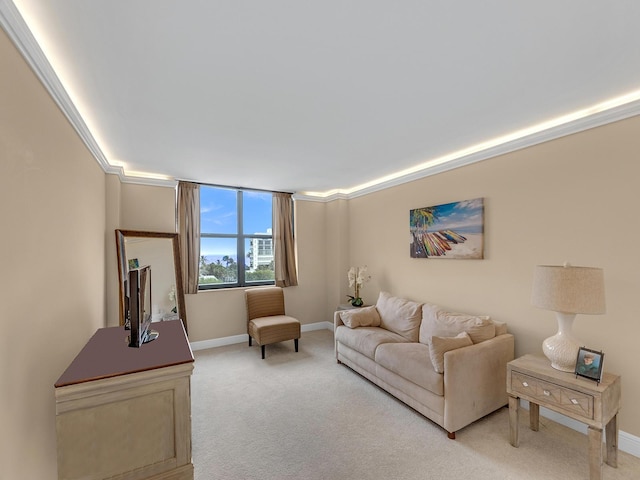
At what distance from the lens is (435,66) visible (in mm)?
1775

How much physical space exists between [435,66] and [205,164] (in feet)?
9.35

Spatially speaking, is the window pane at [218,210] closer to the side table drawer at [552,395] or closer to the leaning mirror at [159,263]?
the leaning mirror at [159,263]

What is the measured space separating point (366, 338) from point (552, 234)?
2.10m

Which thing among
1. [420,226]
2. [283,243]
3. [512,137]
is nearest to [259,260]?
[283,243]

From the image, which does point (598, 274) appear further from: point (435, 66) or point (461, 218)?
point (435, 66)

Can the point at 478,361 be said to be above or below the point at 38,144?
below

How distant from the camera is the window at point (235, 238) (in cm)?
477

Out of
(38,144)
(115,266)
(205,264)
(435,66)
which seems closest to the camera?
(38,144)

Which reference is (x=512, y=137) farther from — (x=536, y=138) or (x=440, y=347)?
(x=440, y=347)

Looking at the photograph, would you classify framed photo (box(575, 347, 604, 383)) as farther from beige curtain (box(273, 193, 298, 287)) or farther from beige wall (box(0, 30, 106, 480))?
beige curtain (box(273, 193, 298, 287))

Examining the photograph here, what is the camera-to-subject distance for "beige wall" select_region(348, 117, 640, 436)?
7.25 feet

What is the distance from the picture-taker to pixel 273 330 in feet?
13.6

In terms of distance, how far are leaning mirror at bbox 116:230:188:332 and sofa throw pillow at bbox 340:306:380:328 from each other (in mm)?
2367

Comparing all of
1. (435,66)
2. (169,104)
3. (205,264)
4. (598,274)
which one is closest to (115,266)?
(205,264)
